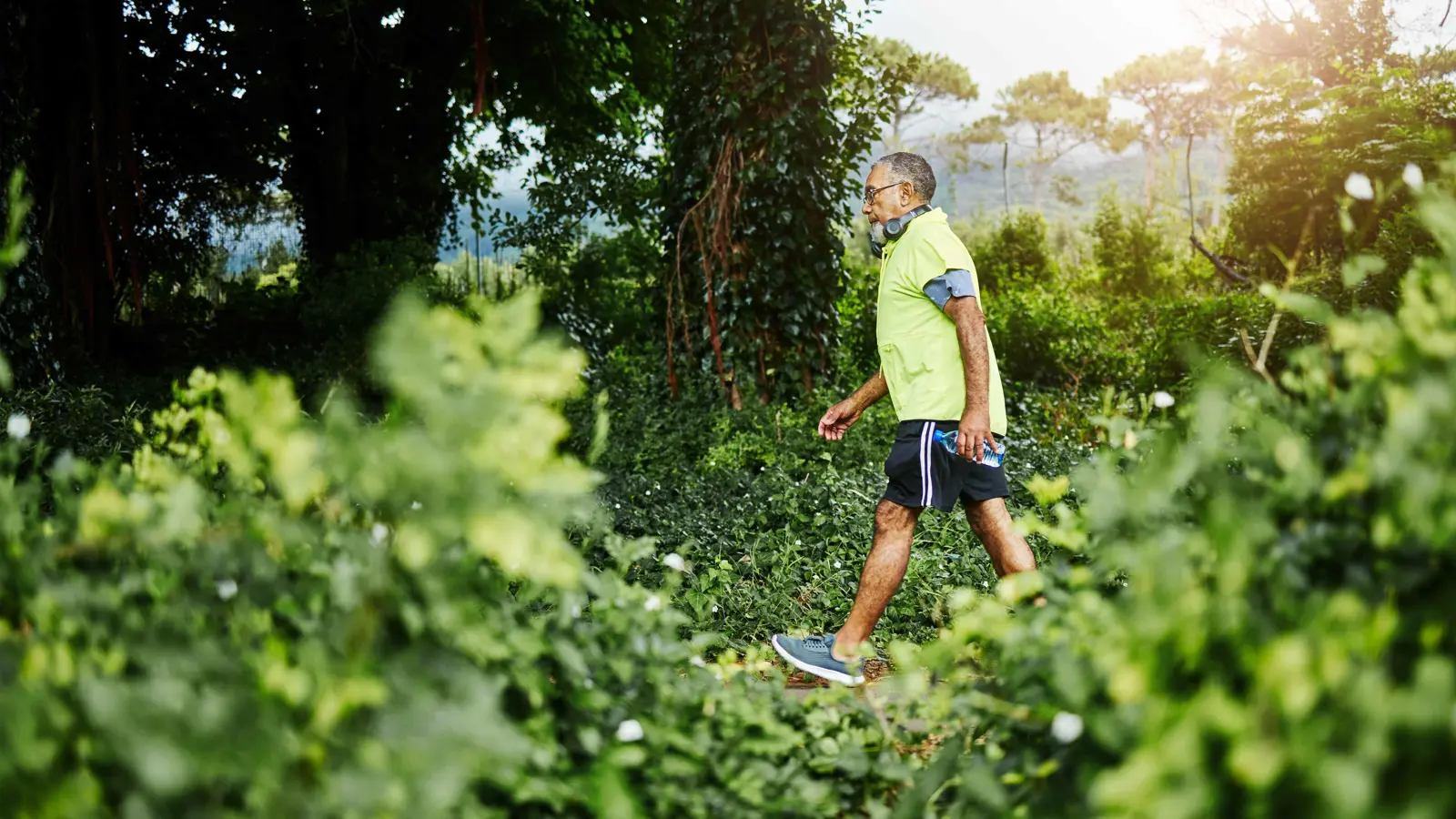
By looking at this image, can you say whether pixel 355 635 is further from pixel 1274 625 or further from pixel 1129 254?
pixel 1129 254

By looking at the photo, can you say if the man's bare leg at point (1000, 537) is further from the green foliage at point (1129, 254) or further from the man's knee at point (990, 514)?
the green foliage at point (1129, 254)

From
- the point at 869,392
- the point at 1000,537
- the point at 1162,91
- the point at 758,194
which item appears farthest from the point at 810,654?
the point at 1162,91

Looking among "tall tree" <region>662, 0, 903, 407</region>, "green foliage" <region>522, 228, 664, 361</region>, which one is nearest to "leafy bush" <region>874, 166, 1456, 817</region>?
"tall tree" <region>662, 0, 903, 407</region>

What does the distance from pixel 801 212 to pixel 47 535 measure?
596 cm

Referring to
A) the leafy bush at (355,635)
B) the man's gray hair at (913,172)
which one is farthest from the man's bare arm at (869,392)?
the leafy bush at (355,635)

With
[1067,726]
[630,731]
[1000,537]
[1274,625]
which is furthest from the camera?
[1000,537]

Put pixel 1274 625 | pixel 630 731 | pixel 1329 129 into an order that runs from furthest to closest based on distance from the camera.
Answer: pixel 1329 129 → pixel 630 731 → pixel 1274 625

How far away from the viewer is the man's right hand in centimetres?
361

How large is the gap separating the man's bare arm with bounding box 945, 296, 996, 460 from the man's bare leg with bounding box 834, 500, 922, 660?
31 centimetres

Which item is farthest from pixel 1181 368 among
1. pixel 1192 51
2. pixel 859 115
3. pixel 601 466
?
pixel 1192 51

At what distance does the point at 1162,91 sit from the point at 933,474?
54512 mm

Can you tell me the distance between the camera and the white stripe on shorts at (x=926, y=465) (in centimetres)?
316

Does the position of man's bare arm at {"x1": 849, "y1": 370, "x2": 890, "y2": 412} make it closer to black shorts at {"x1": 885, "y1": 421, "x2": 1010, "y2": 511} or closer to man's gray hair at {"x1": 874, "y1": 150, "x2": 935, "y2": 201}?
black shorts at {"x1": 885, "y1": 421, "x2": 1010, "y2": 511}

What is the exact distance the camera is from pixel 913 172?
345 centimetres
